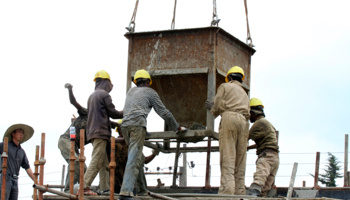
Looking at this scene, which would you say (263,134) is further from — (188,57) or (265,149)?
(188,57)

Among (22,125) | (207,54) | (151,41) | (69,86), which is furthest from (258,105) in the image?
(22,125)

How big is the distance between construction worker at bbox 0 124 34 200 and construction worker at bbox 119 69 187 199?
2.42 metres

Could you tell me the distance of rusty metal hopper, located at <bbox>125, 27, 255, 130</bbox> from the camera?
1099cm

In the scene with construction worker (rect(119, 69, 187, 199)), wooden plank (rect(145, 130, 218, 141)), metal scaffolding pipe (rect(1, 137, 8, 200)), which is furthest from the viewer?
wooden plank (rect(145, 130, 218, 141))

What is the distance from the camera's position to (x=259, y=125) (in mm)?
10328

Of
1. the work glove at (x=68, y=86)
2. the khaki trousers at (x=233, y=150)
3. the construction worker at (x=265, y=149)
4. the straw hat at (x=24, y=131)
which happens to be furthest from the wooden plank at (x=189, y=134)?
the straw hat at (x=24, y=131)

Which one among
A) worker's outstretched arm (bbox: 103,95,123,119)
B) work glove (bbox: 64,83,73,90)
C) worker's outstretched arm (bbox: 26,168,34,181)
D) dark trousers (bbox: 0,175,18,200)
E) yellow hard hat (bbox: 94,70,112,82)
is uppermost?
yellow hard hat (bbox: 94,70,112,82)

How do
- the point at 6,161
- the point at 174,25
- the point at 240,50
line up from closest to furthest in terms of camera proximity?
the point at 6,161
the point at 240,50
the point at 174,25

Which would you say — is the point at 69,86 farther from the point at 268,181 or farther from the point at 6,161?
the point at 268,181

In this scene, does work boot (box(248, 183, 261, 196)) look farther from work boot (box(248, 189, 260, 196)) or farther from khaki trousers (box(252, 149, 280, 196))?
khaki trousers (box(252, 149, 280, 196))

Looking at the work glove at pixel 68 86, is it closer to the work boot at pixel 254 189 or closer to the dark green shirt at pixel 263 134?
the dark green shirt at pixel 263 134

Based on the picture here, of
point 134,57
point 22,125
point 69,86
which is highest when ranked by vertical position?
point 134,57

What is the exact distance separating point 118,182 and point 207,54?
3.03 metres

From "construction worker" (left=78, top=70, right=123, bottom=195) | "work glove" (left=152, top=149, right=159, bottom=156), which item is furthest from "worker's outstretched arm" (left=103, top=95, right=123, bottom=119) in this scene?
"work glove" (left=152, top=149, right=159, bottom=156)
